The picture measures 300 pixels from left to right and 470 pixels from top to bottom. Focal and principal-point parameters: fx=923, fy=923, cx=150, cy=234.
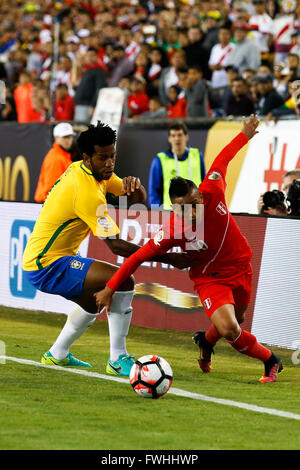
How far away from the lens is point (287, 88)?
14.0 m

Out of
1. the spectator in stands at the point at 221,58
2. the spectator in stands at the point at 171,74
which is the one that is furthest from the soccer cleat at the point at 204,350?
the spectator in stands at the point at 171,74

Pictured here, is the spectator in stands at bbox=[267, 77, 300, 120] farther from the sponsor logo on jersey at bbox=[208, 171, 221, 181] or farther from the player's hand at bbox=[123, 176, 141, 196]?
the player's hand at bbox=[123, 176, 141, 196]

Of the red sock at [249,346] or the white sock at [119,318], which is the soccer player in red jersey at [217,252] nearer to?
the red sock at [249,346]

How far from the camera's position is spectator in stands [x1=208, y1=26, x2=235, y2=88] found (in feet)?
52.7

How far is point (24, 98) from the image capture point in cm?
1936

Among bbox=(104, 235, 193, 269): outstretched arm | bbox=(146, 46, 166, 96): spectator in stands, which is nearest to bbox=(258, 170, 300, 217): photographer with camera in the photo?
bbox=(104, 235, 193, 269): outstretched arm

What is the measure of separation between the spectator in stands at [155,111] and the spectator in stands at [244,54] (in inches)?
56.9

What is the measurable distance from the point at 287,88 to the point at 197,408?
8680 mm

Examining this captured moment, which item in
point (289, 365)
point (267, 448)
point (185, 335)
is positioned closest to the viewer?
point (267, 448)

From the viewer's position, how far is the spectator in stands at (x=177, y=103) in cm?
1583

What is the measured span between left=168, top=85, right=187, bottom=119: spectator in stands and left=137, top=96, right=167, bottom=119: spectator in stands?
15cm

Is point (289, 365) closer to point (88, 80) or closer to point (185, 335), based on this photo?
point (185, 335)

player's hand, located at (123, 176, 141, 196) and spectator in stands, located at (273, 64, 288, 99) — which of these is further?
spectator in stands, located at (273, 64, 288, 99)

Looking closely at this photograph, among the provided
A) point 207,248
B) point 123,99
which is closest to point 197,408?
point 207,248
